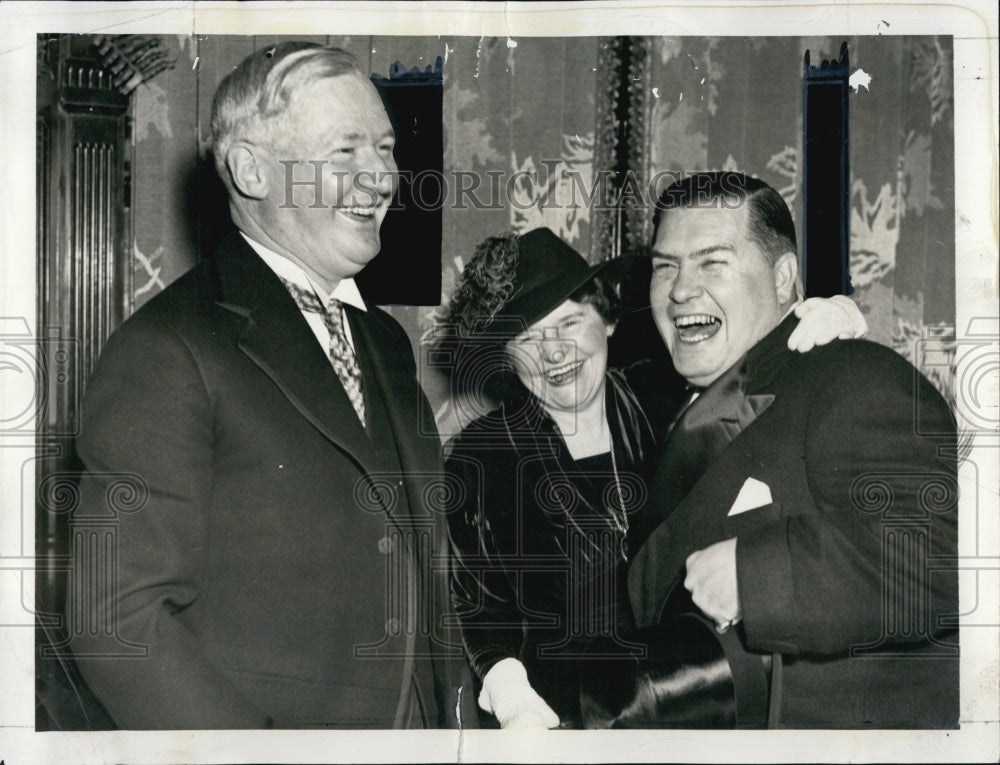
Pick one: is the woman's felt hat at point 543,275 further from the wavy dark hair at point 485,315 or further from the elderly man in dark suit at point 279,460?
the elderly man in dark suit at point 279,460

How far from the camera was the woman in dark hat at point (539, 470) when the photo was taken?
9.80 feet

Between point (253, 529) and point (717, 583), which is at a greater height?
point (253, 529)

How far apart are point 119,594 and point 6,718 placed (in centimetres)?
51

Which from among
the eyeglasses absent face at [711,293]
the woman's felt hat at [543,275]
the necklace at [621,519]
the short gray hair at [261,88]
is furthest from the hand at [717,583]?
the short gray hair at [261,88]

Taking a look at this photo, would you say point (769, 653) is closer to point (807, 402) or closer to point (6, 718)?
point (807, 402)

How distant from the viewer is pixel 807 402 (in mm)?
2973

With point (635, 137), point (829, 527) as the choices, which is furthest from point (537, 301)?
point (829, 527)

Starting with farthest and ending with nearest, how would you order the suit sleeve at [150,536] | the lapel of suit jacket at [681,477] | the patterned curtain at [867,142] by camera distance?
the patterned curtain at [867,142] → the lapel of suit jacket at [681,477] → the suit sleeve at [150,536]

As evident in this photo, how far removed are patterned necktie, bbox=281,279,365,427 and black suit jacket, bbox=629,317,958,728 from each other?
0.88m

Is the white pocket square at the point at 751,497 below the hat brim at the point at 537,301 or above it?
below

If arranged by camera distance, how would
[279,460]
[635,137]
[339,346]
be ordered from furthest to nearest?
[635,137], [339,346], [279,460]

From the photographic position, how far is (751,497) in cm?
296

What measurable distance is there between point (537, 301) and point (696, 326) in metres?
0.46

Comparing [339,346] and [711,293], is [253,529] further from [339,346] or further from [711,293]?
[711,293]
